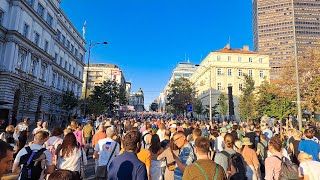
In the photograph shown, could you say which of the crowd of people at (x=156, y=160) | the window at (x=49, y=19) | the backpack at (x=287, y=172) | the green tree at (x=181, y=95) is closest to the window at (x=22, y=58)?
the window at (x=49, y=19)

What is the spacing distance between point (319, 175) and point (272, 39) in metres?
144

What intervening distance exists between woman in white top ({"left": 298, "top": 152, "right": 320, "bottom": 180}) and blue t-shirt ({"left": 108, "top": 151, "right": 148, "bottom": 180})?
10.3 ft

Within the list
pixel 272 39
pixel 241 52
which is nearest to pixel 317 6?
pixel 272 39

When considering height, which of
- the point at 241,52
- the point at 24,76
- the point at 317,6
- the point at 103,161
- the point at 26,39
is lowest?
the point at 103,161

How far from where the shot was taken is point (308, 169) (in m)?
4.39

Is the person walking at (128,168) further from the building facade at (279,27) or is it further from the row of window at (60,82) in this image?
the building facade at (279,27)

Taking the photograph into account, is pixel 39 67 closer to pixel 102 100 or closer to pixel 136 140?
pixel 102 100

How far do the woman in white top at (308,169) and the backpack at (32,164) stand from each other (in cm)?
469

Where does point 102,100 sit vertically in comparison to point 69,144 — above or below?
above

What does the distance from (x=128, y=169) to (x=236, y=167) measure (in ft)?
8.28

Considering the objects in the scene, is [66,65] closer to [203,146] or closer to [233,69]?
[233,69]

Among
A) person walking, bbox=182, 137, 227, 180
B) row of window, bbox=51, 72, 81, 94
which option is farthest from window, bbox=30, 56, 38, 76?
person walking, bbox=182, 137, 227, 180

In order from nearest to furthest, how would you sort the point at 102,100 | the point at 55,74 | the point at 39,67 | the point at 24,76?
the point at 24,76 → the point at 39,67 → the point at 55,74 → the point at 102,100

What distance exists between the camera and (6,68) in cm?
3102
